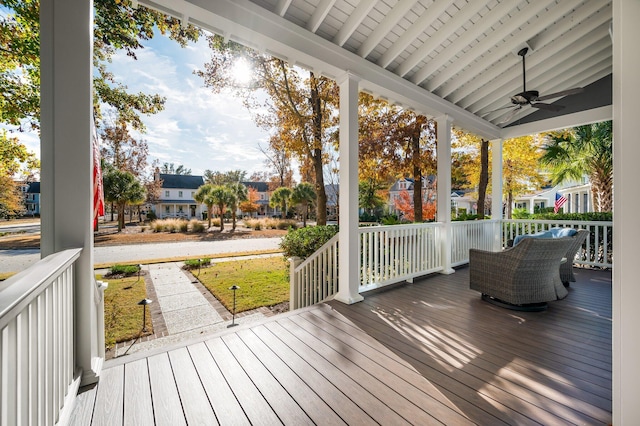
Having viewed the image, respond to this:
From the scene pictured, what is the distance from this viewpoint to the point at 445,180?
4.97 meters

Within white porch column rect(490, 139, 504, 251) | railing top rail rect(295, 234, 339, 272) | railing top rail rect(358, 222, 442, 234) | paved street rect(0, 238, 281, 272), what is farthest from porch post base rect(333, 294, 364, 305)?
paved street rect(0, 238, 281, 272)

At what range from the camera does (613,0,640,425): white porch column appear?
1.35 metres

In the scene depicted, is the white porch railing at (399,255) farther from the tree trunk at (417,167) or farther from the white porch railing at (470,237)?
the tree trunk at (417,167)

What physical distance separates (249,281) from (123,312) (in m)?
2.79

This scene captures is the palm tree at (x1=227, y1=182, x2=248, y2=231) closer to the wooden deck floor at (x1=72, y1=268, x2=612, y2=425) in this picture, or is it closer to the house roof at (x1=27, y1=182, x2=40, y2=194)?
the wooden deck floor at (x1=72, y1=268, x2=612, y2=425)

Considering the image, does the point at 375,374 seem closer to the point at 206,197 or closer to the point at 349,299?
the point at 349,299

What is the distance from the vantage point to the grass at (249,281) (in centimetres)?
598

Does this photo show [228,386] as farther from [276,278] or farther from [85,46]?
[276,278]

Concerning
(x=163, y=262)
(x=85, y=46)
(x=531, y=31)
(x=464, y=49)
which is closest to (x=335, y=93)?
(x=464, y=49)

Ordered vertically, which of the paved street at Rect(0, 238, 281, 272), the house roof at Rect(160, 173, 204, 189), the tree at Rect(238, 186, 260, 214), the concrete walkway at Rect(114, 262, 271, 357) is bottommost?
the concrete walkway at Rect(114, 262, 271, 357)

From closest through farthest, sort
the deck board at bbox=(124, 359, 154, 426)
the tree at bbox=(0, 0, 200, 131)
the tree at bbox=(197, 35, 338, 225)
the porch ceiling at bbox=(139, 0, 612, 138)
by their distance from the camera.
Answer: the deck board at bbox=(124, 359, 154, 426)
the tree at bbox=(0, 0, 200, 131)
the porch ceiling at bbox=(139, 0, 612, 138)
the tree at bbox=(197, 35, 338, 225)

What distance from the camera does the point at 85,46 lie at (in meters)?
1.87

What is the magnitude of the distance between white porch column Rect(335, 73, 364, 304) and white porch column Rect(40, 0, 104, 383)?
2.56 meters

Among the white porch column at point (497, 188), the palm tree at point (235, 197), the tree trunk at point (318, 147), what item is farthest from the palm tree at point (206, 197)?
the white porch column at point (497, 188)
